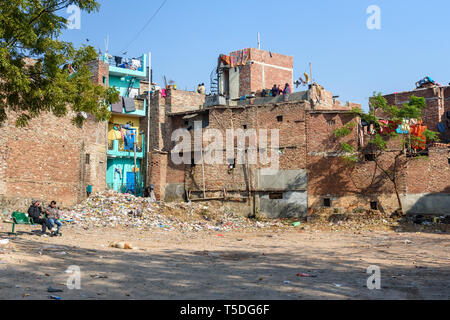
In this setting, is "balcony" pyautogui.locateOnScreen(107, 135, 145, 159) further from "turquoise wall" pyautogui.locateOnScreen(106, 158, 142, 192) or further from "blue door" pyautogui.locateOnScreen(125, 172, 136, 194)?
"blue door" pyautogui.locateOnScreen(125, 172, 136, 194)

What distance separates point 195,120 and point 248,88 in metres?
7.32

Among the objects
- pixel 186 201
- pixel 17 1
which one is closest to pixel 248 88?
pixel 186 201

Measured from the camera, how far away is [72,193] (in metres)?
24.1

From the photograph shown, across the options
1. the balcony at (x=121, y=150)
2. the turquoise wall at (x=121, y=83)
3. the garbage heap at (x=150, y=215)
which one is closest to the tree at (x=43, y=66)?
the garbage heap at (x=150, y=215)

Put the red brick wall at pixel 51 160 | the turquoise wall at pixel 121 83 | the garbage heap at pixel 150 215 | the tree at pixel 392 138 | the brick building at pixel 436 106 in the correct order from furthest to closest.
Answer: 1. the turquoise wall at pixel 121 83
2. the brick building at pixel 436 106
3. the tree at pixel 392 138
4. the red brick wall at pixel 51 160
5. the garbage heap at pixel 150 215

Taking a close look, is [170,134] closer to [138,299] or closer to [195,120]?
[195,120]

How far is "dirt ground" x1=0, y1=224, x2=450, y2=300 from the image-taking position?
7.25 meters

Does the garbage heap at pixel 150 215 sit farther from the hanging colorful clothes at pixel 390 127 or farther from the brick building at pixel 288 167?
the hanging colorful clothes at pixel 390 127

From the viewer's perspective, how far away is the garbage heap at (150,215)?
20661 mm

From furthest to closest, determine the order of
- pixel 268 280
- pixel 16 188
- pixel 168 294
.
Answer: pixel 16 188 < pixel 268 280 < pixel 168 294

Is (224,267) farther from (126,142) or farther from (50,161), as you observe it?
(126,142)

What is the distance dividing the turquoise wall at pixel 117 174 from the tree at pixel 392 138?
1384cm

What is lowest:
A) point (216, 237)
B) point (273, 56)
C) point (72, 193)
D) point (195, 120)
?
point (216, 237)

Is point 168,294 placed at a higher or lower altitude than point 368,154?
lower
